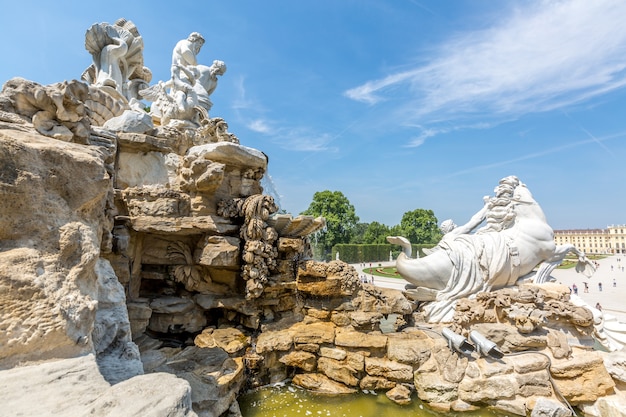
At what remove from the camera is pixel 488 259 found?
221 inches

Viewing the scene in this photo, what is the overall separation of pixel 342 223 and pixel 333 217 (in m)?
1.35

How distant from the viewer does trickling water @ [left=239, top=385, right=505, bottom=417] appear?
3854 mm

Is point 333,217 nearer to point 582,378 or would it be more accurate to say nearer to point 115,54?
point 115,54

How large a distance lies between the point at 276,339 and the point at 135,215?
269 cm

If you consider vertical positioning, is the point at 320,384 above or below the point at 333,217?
below

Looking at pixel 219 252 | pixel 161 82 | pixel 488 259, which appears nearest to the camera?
pixel 219 252

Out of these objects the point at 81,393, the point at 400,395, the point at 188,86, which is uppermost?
the point at 188,86

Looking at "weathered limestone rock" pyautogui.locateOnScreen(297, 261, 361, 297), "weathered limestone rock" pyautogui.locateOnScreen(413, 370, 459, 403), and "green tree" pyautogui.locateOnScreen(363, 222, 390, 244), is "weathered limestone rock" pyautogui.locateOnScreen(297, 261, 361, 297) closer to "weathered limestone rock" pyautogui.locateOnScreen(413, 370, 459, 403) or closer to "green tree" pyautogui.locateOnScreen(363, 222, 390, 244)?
"weathered limestone rock" pyautogui.locateOnScreen(413, 370, 459, 403)

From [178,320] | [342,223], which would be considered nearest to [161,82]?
[178,320]

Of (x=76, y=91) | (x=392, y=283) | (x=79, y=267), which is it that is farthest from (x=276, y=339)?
(x=392, y=283)

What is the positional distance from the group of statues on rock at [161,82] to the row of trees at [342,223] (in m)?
22.3

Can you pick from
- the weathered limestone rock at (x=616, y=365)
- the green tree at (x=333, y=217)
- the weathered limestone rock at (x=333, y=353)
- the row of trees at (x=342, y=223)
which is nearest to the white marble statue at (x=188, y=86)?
the weathered limestone rock at (x=333, y=353)

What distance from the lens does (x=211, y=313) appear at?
16.9 feet

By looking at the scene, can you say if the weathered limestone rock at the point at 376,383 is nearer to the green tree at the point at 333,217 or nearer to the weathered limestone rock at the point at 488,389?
the weathered limestone rock at the point at 488,389
